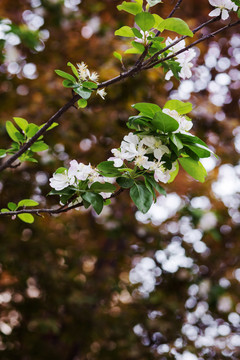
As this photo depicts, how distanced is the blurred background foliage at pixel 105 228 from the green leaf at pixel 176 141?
5.13 ft

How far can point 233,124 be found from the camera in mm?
3129

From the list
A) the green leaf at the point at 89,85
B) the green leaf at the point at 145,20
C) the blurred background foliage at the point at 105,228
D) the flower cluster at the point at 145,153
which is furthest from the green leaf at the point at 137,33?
the blurred background foliage at the point at 105,228

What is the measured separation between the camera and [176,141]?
96 centimetres

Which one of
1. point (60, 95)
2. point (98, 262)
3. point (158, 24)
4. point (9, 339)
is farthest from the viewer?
point (98, 262)

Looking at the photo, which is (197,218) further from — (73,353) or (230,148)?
(73,353)

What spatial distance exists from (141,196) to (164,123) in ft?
0.66

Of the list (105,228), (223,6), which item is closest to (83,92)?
(223,6)

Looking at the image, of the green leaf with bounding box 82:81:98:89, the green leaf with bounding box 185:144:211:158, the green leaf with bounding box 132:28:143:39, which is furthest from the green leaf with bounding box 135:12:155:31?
the green leaf with bounding box 185:144:211:158

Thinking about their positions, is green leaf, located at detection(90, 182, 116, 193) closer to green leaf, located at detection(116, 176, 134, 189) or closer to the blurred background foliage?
green leaf, located at detection(116, 176, 134, 189)

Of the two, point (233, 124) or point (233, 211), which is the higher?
point (233, 124)

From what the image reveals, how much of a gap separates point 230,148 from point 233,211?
0.69 m

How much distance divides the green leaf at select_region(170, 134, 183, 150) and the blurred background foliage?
61.6 inches

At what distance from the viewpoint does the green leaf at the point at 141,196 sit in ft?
3.17

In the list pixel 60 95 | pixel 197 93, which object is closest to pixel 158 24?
pixel 60 95
